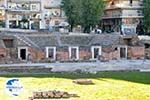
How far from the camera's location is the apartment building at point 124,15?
104 m

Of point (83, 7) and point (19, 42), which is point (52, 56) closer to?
point (19, 42)

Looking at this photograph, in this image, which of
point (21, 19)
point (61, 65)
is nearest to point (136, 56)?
point (61, 65)

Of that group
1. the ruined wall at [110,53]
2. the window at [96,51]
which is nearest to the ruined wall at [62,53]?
the window at [96,51]

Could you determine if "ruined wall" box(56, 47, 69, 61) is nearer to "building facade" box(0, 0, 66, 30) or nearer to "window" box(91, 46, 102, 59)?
"window" box(91, 46, 102, 59)

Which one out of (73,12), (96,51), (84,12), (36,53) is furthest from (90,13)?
(36,53)

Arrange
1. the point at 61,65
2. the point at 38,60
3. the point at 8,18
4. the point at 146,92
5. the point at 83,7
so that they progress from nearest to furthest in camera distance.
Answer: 1. the point at 146,92
2. the point at 61,65
3. the point at 38,60
4. the point at 83,7
5. the point at 8,18

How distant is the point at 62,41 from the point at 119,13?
3102cm

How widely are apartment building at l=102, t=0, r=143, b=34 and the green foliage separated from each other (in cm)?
1462

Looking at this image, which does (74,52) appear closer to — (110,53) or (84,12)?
(110,53)

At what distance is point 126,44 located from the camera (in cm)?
7894

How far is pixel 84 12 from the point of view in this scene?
291 feet

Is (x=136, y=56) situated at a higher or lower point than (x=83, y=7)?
lower

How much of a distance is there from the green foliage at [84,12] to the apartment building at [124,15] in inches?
576

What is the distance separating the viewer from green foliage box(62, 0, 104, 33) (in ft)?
290
